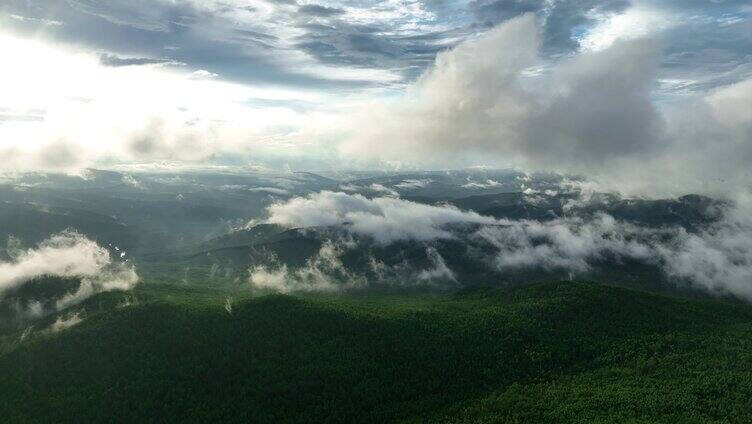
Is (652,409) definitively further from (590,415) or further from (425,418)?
(425,418)

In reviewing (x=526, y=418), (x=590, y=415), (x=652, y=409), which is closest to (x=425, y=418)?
(x=526, y=418)

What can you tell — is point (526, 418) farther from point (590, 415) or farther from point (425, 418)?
point (425, 418)

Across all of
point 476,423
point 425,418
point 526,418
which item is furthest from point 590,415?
point 425,418

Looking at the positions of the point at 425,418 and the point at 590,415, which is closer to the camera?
the point at 590,415

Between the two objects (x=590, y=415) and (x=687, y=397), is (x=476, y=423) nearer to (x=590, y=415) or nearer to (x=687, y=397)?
(x=590, y=415)

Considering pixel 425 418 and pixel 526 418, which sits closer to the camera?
pixel 526 418

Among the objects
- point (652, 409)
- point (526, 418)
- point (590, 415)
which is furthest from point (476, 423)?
point (652, 409)

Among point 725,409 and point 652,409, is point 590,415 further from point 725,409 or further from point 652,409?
point 725,409
